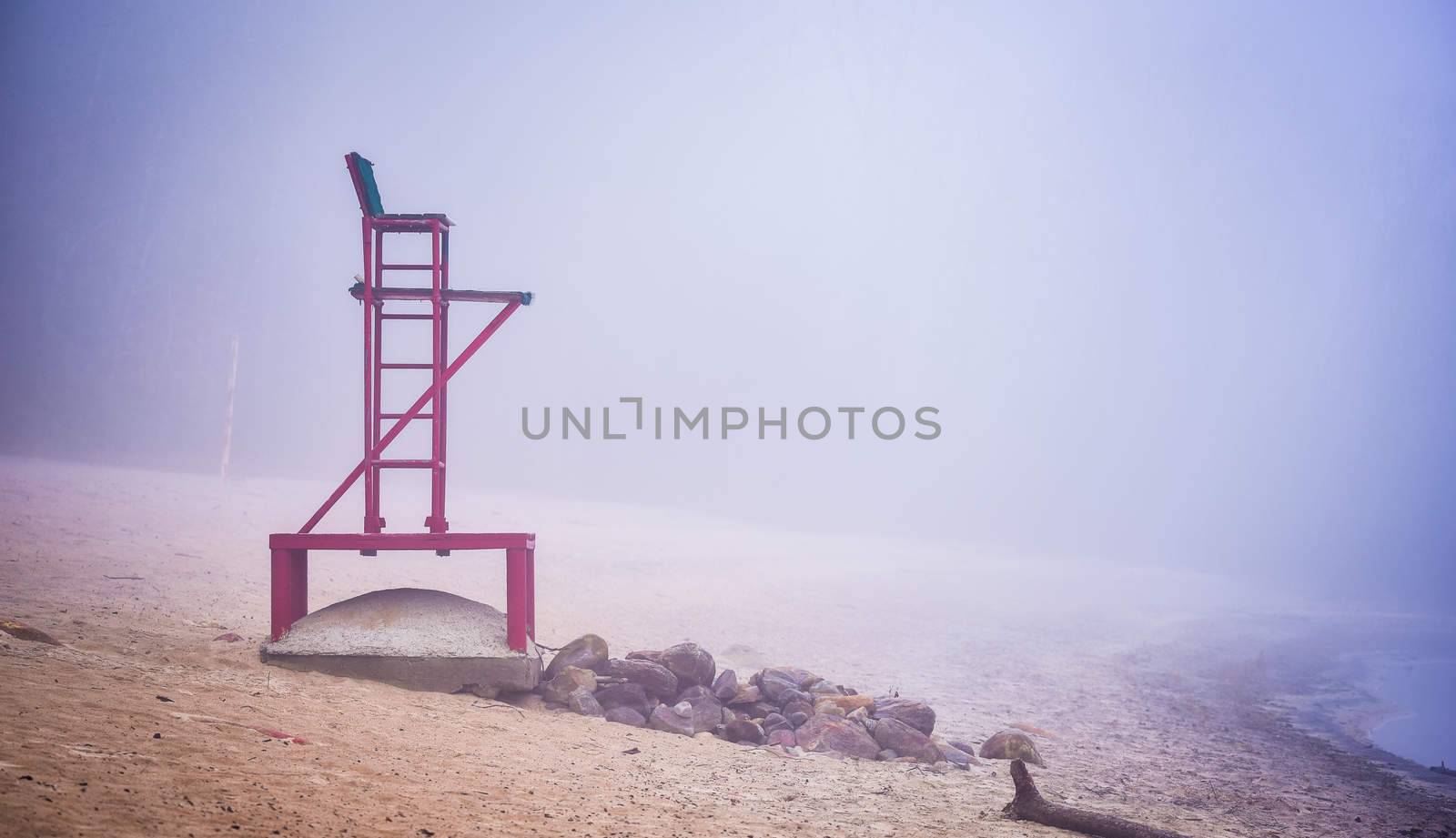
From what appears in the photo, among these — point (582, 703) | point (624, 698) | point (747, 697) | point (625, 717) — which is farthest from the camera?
point (747, 697)

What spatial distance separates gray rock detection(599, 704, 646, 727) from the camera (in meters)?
9.56

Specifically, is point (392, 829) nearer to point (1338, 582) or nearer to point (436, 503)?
point (436, 503)

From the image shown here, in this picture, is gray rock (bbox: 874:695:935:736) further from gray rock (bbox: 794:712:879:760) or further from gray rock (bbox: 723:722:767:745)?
gray rock (bbox: 723:722:767:745)

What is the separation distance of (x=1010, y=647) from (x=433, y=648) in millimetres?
17414

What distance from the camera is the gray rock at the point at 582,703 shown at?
944cm

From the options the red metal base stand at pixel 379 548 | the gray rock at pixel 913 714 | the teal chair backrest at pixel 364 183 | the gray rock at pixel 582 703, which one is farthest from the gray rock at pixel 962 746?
the teal chair backrest at pixel 364 183

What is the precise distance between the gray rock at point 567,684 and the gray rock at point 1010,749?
4.58 meters

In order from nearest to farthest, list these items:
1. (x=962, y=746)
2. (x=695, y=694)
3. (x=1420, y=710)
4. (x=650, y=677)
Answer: (x=650, y=677)
(x=695, y=694)
(x=962, y=746)
(x=1420, y=710)

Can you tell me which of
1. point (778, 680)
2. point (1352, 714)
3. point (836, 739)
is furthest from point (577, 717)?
point (1352, 714)

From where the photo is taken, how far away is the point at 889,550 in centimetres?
4253

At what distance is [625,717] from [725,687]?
1455mm

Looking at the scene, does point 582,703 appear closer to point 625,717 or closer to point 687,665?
point 625,717

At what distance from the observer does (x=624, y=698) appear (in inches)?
392

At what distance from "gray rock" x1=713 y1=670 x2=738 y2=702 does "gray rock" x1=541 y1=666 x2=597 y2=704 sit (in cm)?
148
